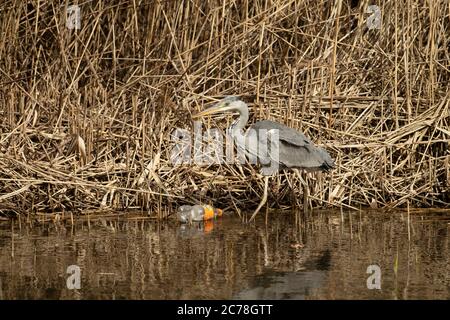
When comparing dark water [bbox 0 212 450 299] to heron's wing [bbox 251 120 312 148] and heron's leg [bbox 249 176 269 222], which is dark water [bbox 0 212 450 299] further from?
heron's wing [bbox 251 120 312 148]

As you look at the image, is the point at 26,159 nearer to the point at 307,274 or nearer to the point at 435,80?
the point at 307,274

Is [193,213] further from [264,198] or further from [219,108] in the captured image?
[219,108]

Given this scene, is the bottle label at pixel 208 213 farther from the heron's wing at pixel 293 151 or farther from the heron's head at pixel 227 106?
the heron's head at pixel 227 106

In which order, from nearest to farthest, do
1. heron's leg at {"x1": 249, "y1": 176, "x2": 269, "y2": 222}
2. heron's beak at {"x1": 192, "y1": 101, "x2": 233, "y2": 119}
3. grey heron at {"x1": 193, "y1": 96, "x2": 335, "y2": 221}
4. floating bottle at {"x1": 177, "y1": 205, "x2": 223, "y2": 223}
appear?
floating bottle at {"x1": 177, "y1": 205, "x2": 223, "y2": 223}
heron's leg at {"x1": 249, "y1": 176, "x2": 269, "y2": 222}
grey heron at {"x1": 193, "y1": 96, "x2": 335, "y2": 221}
heron's beak at {"x1": 192, "y1": 101, "x2": 233, "y2": 119}

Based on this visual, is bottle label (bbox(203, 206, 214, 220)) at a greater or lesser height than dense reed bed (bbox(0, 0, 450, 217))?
lesser

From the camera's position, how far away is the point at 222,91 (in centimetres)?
805

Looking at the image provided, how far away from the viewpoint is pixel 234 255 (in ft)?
19.6

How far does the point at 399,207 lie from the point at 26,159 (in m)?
3.03

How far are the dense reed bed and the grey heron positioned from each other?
201 millimetres

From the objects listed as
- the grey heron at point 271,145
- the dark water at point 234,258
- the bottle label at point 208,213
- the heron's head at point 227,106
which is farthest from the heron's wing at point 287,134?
the bottle label at point 208,213

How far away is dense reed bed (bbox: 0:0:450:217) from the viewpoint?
→ 7457 millimetres

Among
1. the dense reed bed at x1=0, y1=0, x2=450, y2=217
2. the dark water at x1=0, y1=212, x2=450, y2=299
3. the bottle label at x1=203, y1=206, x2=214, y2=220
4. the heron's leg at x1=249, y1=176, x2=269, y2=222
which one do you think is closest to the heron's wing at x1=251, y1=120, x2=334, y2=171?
the heron's leg at x1=249, y1=176, x2=269, y2=222
